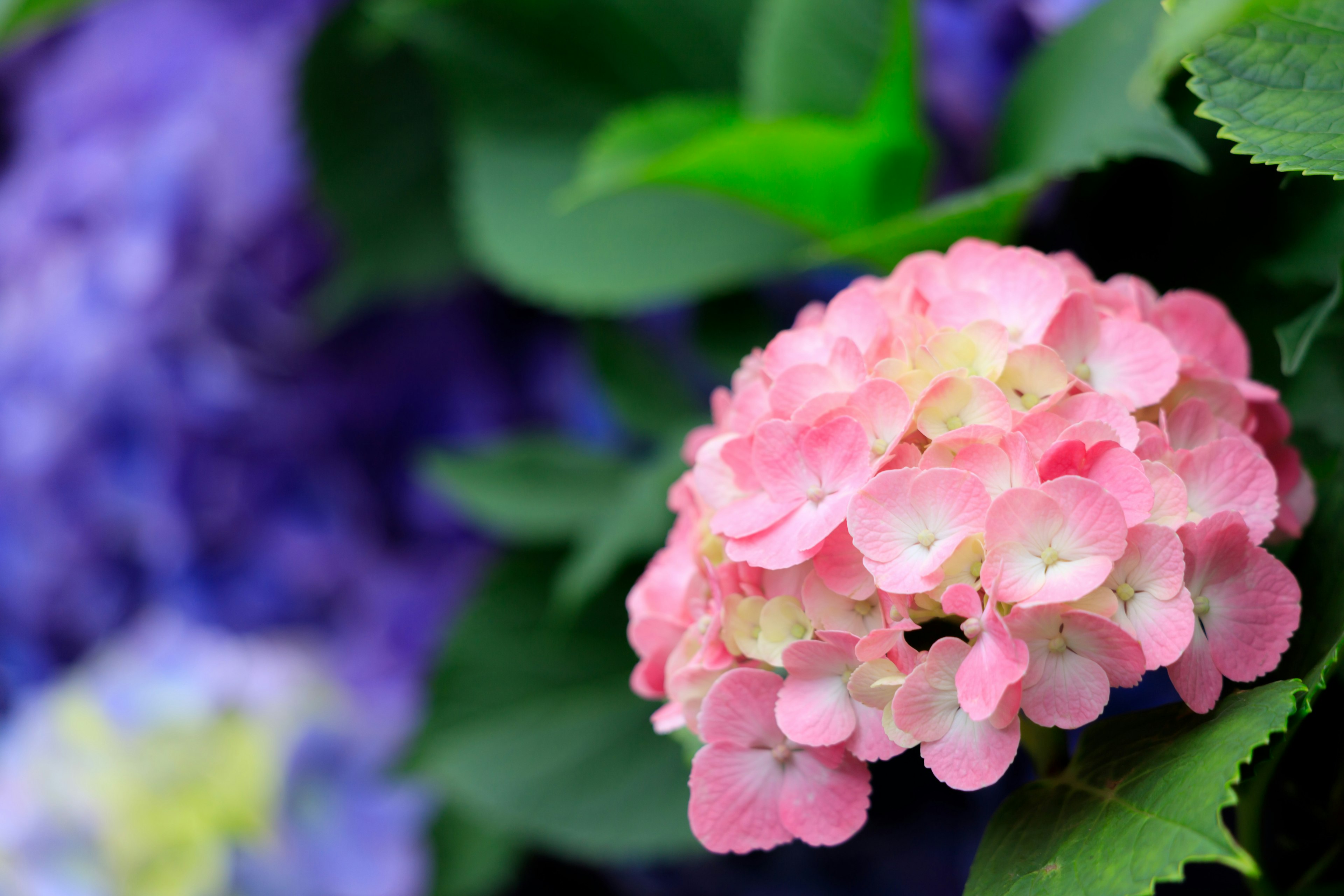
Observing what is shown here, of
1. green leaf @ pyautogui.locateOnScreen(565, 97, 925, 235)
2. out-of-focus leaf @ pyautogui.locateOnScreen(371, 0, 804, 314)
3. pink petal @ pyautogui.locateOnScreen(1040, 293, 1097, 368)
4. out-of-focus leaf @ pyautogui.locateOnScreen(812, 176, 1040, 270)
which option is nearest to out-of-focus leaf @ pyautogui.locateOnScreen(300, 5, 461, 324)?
out-of-focus leaf @ pyautogui.locateOnScreen(371, 0, 804, 314)

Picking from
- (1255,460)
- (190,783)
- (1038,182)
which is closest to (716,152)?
(1038,182)

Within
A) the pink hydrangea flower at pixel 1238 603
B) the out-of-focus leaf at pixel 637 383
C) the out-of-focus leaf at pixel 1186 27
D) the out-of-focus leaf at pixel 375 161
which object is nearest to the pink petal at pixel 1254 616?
the pink hydrangea flower at pixel 1238 603

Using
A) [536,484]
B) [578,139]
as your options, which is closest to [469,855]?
[536,484]

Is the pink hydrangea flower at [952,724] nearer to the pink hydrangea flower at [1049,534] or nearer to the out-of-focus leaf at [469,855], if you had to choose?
the pink hydrangea flower at [1049,534]

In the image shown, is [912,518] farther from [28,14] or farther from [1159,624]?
[28,14]

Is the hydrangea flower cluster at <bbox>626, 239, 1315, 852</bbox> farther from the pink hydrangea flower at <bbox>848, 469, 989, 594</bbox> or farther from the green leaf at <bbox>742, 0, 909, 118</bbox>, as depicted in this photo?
the green leaf at <bbox>742, 0, 909, 118</bbox>

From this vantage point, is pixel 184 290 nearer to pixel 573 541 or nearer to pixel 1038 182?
pixel 573 541
